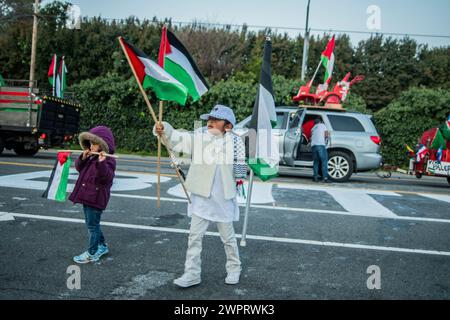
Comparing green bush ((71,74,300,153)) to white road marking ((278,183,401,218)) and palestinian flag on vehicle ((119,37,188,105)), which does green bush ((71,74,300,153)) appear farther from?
palestinian flag on vehicle ((119,37,188,105))

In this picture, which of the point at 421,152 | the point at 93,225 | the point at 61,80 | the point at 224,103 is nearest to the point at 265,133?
the point at 93,225

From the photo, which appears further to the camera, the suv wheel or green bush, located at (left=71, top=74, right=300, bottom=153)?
green bush, located at (left=71, top=74, right=300, bottom=153)

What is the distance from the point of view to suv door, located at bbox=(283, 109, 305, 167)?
413 inches

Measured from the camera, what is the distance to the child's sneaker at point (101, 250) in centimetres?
408

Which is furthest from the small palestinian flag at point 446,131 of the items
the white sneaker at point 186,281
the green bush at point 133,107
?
the white sneaker at point 186,281

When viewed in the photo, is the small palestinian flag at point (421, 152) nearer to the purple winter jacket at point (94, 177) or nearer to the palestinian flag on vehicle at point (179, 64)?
the palestinian flag on vehicle at point (179, 64)

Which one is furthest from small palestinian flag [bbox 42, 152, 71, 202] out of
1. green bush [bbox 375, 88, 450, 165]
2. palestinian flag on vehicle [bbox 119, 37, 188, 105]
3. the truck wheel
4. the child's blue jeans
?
green bush [bbox 375, 88, 450, 165]

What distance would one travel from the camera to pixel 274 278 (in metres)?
3.73

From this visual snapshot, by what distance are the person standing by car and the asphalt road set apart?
270 cm

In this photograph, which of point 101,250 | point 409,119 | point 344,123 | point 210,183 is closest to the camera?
point 210,183

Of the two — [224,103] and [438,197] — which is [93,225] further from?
[224,103]

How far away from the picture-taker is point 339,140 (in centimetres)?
1081

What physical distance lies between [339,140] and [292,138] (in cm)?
134

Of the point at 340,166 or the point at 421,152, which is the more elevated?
the point at 421,152
